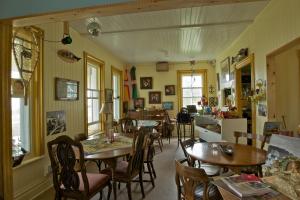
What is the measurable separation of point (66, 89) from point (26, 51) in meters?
0.99

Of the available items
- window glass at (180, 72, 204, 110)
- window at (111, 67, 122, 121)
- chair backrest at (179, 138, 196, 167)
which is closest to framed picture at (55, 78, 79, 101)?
chair backrest at (179, 138, 196, 167)

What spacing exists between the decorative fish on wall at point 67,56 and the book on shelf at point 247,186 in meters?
3.17

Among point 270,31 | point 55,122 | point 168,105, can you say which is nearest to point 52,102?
point 55,122

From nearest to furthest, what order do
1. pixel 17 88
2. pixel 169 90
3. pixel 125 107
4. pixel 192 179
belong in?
1. pixel 192 179
2. pixel 17 88
3. pixel 125 107
4. pixel 169 90

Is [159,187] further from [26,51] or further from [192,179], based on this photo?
[26,51]

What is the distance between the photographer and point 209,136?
539cm

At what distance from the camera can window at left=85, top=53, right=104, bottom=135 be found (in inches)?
190

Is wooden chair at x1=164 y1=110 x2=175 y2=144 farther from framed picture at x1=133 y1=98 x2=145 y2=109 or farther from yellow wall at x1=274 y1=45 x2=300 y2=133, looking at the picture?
yellow wall at x1=274 y1=45 x2=300 y2=133

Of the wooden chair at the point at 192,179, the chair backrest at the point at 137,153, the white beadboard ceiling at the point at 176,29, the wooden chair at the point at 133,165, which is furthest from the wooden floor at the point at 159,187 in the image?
the white beadboard ceiling at the point at 176,29

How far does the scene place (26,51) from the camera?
2.82m

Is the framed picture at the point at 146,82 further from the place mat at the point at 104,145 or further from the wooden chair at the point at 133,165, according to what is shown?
the wooden chair at the point at 133,165

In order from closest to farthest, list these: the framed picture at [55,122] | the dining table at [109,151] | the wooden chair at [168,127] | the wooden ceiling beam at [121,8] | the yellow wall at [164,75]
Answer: the wooden ceiling beam at [121,8] < the dining table at [109,151] < the framed picture at [55,122] < the wooden chair at [168,127] < the yellow wall at [164,75]

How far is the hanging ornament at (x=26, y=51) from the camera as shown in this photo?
269 centimetres

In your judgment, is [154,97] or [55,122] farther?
[154,97]
